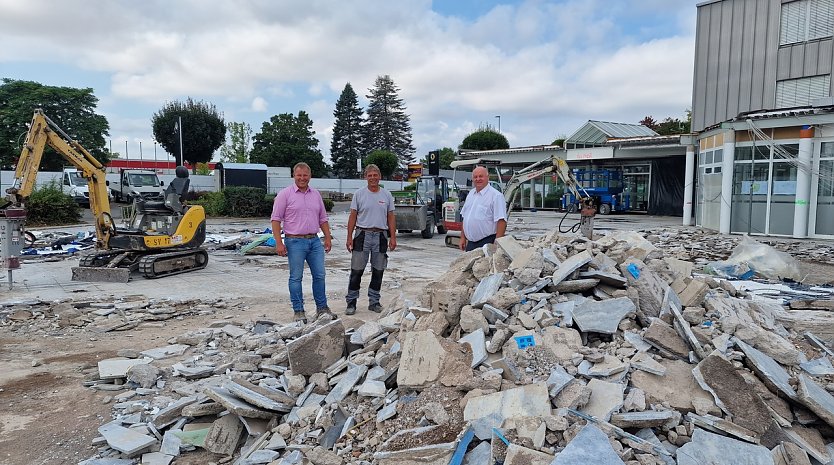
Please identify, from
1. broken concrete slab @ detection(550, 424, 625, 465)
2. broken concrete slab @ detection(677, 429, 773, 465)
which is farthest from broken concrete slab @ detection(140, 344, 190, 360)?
broken concrete slab @ detection(677, 429, 773, 465)

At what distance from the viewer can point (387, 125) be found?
6500 centimetres

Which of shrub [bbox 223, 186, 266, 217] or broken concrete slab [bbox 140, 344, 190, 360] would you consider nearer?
broken concrete slab [bbox 140, 344, 190, 360]

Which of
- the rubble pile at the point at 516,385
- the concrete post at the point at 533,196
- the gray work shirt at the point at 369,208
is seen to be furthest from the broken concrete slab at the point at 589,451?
the concrete post at the point at 533,196

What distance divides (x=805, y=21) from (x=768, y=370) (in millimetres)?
20670

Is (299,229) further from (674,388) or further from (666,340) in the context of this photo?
(674,388)

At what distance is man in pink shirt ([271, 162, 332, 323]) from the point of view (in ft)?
20.6

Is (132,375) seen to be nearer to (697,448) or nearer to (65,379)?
(65,379)

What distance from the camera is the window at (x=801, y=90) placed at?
18.6 meters

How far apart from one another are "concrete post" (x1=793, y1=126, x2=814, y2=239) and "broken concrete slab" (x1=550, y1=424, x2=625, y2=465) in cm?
1571

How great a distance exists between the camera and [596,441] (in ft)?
9.21

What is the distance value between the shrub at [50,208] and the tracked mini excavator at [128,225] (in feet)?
Answer: 38.9

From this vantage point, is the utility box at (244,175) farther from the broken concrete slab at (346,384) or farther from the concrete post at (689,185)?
the broken concrete slab at (346,384)

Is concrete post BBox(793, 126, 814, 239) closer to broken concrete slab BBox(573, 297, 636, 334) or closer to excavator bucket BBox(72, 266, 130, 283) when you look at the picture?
broken concrete slab BBox(573, 297, 636, 334)

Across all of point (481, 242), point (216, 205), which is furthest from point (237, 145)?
point (481, 242)
